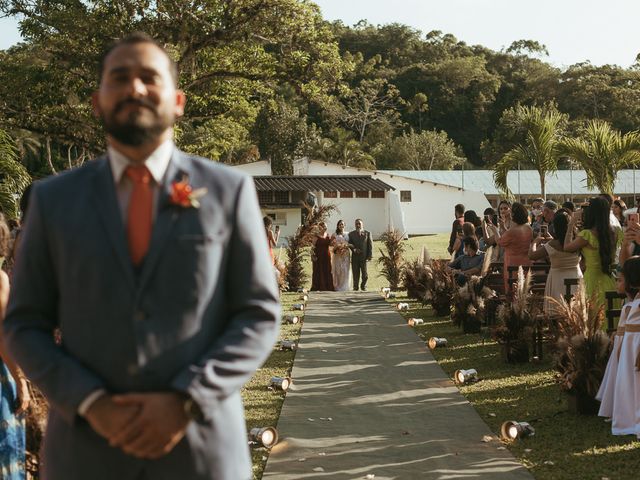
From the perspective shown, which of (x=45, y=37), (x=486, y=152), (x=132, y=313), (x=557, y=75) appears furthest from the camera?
(x=557, y=75)

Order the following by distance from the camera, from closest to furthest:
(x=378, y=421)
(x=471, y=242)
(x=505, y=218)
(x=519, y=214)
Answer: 1. (x=378, y=421)
2. (x=519, y=214)
3. (x=505, y=218)
4. (x=471, y=242)

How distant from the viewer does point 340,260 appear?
910 inches

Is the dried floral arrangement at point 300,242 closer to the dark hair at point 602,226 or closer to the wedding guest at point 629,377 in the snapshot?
the dark hair at point 602,226

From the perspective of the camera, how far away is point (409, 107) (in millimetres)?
90688

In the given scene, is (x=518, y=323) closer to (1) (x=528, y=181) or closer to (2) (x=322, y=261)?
(2) (x=322, y=261)

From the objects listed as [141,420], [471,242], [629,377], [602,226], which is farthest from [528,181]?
[141,420]

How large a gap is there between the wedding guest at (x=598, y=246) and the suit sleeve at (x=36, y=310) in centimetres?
807

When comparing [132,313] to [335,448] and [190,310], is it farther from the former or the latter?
[335,448]

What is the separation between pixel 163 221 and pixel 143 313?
0.83 feet

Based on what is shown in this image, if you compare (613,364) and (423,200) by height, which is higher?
(423,200)

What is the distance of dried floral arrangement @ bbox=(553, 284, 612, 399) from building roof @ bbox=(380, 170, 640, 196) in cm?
5145

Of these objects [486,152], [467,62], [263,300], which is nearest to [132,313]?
[263,300]

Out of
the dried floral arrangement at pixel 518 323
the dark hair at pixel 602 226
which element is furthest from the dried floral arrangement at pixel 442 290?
the dark hair at pixel 602 226

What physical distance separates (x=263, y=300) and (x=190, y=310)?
0.69 feet
